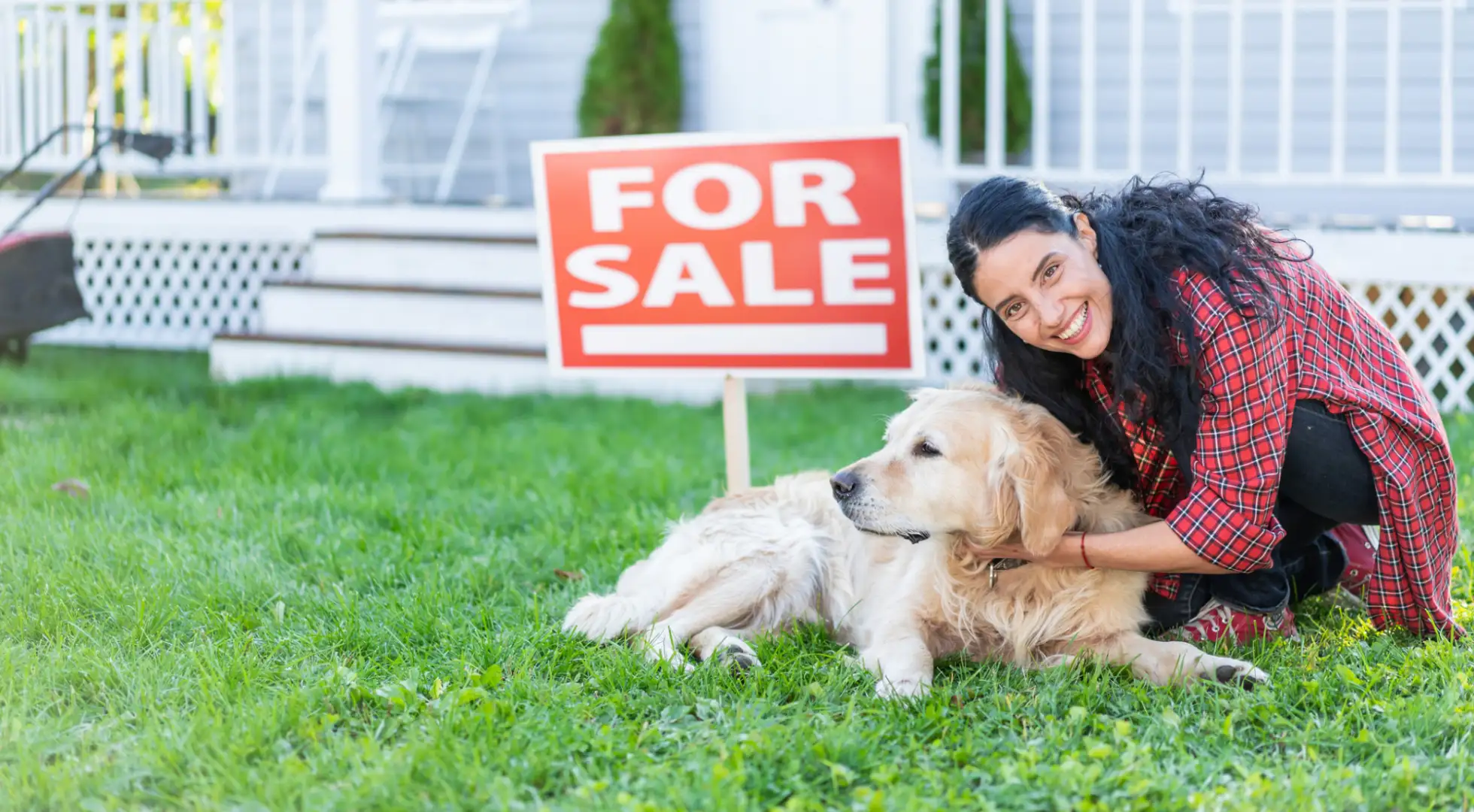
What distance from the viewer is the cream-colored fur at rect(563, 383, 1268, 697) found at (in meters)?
2.85

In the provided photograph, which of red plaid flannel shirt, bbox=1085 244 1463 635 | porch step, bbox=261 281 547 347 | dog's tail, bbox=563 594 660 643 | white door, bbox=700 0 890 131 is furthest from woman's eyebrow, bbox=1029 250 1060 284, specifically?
white door, bbox=700 0 890 131

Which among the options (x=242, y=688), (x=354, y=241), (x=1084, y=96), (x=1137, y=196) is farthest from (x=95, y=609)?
(x=1084, y=96)

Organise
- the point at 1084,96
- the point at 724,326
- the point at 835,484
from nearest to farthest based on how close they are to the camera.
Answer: the point at 835,484 → the point at 724,326 → the point at 1084,96

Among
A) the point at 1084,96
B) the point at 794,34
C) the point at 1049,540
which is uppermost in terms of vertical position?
the point at 794,34

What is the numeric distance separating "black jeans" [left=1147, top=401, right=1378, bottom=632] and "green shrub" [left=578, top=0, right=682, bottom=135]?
629cm

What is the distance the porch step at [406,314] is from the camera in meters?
7.11

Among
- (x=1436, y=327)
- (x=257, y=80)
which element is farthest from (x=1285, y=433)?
(x=257, y=80)

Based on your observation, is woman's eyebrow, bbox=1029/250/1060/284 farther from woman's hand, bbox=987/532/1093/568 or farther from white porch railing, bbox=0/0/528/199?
white porch railing, bbox=0/0/528/199

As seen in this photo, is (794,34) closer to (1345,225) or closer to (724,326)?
(1345,225)

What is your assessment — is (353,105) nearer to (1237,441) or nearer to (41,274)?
(41,274)

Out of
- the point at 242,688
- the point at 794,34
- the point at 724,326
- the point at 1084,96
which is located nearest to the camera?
the point at 242,688

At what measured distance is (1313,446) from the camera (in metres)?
2.92

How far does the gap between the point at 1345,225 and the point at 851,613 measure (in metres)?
4.72

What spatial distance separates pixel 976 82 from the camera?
28.3ft
